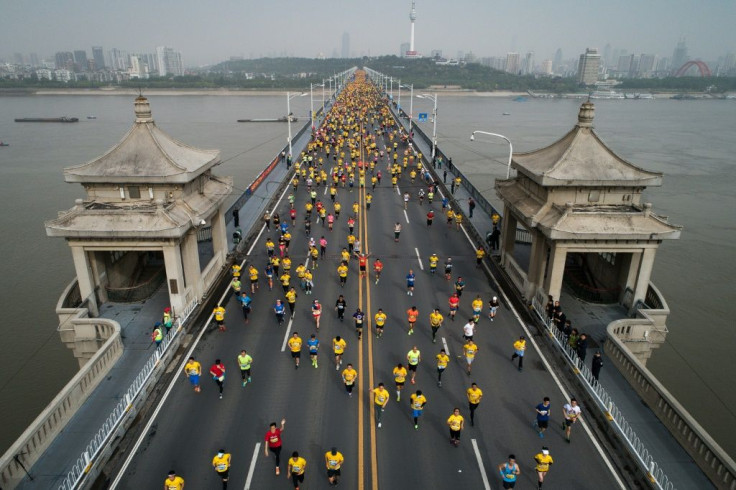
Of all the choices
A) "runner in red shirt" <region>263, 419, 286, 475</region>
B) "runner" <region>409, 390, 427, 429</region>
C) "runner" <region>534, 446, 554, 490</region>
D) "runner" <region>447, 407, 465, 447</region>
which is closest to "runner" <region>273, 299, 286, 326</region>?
"runner" <region>409, 390, 427, 429</region>

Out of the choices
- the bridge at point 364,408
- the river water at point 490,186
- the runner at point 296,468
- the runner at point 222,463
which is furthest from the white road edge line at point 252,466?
the river water at point 490,186

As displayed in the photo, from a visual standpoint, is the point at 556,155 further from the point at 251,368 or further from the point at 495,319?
the point at 251,368

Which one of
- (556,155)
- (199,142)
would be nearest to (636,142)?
(199,142)

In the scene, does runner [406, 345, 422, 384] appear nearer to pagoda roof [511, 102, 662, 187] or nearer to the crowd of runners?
the crowd of runners

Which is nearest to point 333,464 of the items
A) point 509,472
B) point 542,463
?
point 509,472

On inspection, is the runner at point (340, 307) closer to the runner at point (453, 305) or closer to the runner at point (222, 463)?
the runner at point (453, 305)
